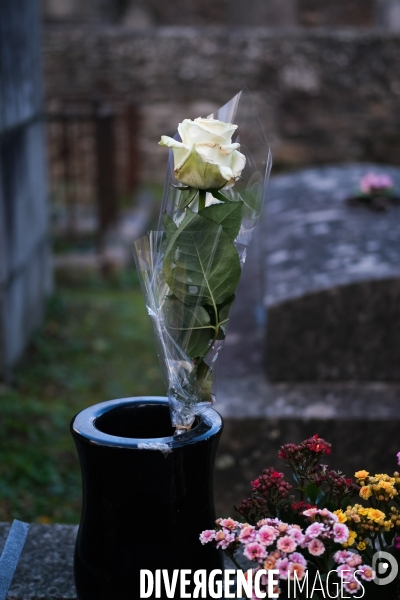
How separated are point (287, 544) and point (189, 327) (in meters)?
0.36

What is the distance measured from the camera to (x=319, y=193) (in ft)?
13.8

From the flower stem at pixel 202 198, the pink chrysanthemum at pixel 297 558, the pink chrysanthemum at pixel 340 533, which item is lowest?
the pink chrysanthemum at pixel 297 558

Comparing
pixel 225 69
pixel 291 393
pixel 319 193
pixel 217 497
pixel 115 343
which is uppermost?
pixel 225 69

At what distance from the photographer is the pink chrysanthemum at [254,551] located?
3.29 feet

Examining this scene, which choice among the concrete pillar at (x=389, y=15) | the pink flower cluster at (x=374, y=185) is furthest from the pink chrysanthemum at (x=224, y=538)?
the concrete pillar at (x=389, y=15)

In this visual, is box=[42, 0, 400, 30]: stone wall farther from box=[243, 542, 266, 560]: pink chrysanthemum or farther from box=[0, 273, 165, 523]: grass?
box=[243, 542, 266, 560]: pink chrysanthemum

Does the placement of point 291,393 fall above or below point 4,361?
above

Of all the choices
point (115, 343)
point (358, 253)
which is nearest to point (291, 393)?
point (358, 253)

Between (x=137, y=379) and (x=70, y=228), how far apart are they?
250 cm

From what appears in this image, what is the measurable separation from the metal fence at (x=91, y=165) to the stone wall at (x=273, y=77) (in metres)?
0.42

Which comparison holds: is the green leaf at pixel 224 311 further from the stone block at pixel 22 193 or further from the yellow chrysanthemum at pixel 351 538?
the stone block at pixel 22 193

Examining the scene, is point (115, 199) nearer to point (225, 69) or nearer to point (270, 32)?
point (225, 69)

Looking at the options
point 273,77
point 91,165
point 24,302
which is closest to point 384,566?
point 24,302

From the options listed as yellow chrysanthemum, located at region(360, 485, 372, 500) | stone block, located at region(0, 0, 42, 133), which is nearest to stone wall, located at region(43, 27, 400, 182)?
stone block, located at region(0, 0, 42, 133)
